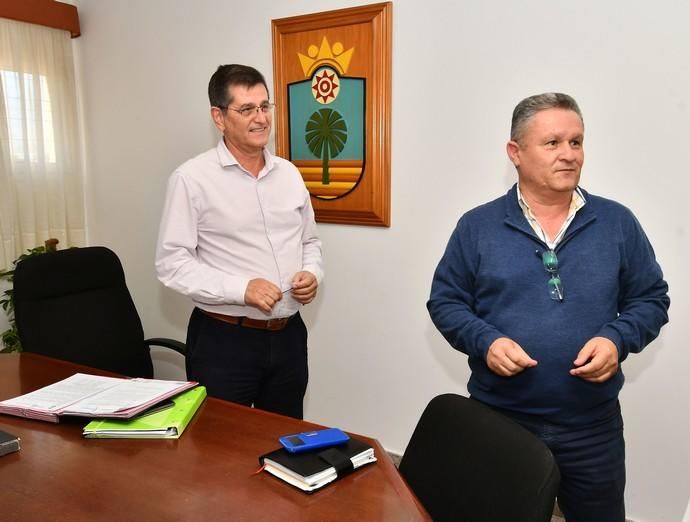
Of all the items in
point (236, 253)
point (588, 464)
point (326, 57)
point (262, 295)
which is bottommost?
point (588, 464)

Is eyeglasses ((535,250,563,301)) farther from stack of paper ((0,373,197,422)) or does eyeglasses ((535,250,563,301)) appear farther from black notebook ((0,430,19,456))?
black notebook ((0,430,19,456))

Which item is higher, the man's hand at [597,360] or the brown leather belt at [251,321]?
the man's hand at [597,360]

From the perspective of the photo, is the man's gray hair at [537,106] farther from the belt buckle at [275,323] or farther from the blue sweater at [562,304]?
the belt buckle at [275,323]

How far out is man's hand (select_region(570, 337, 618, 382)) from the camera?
1383mm

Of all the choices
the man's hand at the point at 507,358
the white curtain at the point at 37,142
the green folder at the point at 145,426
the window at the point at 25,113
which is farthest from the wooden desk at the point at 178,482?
the window at the point at 25,113

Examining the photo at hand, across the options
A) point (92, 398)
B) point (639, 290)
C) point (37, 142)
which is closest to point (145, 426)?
point (92, 398)

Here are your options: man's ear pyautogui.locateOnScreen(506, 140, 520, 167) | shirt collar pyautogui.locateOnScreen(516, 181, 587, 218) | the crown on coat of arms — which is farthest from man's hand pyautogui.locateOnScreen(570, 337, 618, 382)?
the crown on coat of arms

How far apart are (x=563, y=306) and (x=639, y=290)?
0.24m

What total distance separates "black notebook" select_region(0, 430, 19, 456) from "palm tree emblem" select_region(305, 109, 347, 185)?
5.58 feet

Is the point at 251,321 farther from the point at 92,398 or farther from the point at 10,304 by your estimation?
the point at 10,304

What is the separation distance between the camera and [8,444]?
1294mm

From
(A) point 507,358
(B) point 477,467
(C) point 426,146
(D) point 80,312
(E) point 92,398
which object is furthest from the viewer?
(C) point 426,146

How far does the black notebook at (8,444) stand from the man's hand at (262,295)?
0.74 meters

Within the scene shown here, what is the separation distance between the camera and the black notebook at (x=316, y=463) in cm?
116
